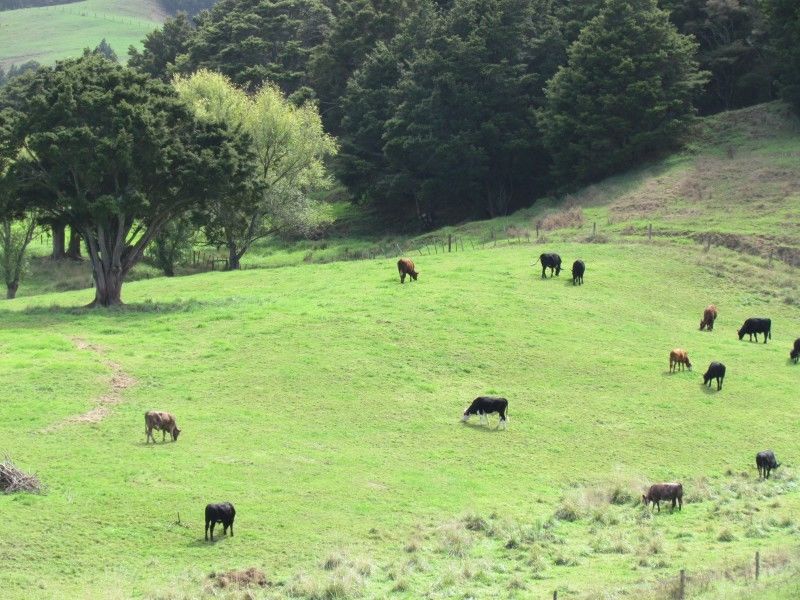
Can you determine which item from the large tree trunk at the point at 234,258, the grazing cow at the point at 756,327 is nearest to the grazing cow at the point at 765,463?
the grazing cow at the point at 756,327

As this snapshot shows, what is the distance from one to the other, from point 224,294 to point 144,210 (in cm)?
711

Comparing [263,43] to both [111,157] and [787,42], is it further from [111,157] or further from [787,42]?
[111,157]

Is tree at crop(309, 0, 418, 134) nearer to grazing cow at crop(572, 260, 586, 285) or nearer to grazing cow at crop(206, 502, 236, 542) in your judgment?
grazing cow at crop(572, 260, 586, 285)

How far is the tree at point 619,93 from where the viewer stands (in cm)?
8831

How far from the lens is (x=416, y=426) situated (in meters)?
44.1

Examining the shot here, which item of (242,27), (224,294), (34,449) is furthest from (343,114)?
(34,449)

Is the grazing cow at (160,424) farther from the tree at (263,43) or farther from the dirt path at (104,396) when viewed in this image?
the tree at (263,43)

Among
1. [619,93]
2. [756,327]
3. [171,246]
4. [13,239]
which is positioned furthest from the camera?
[619,93]

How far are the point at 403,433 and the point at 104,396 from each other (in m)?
11.1

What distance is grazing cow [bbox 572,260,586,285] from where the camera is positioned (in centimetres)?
6391

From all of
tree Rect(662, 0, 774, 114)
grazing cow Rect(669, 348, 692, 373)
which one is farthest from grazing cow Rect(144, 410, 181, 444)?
tree Rect(662, 0, 774, 114)

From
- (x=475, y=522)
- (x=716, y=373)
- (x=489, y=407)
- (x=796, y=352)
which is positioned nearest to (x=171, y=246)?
(x=489, y=407)

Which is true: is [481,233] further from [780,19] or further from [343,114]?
[343,114]

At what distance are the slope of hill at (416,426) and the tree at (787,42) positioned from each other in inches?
784
